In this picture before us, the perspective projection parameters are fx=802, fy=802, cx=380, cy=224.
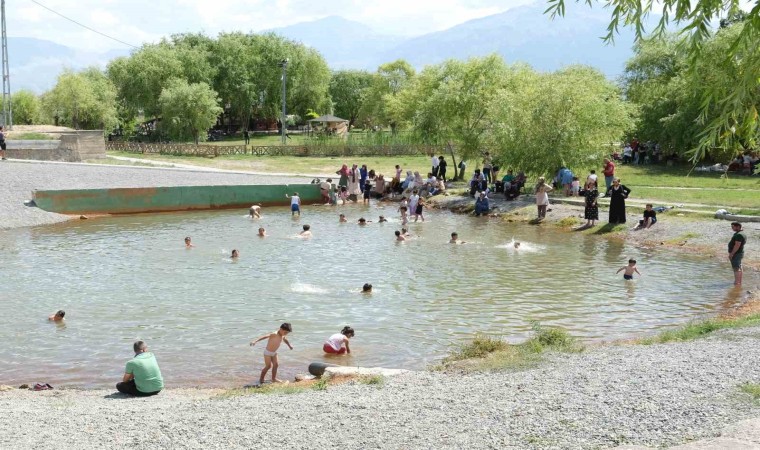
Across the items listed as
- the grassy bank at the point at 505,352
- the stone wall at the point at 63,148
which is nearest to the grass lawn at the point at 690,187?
the grassy bank at the point at 505,352

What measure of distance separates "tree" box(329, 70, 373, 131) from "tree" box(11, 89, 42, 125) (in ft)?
120

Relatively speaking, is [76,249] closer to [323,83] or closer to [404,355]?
[404,355]

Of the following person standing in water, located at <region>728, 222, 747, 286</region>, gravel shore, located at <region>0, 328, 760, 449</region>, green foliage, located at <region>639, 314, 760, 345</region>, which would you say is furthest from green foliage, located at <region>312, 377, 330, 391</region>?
person standing in water, located at <region>728, 222, 747, 286</region>

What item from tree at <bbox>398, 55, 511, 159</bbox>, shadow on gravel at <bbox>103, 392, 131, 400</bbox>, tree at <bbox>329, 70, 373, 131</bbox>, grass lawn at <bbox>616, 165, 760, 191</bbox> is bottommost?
shadow on gravel at <bbox>103, 392, 131, 400</bbox>

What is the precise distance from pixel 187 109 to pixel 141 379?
176ft

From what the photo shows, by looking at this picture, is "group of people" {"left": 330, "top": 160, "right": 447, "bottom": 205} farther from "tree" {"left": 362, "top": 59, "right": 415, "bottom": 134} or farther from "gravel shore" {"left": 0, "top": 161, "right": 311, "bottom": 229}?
"tree" {"left": 362, "top": 59, "right": 415, "bottom": 134}

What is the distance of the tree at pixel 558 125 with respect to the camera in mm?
34625

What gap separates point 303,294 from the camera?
20.2 m

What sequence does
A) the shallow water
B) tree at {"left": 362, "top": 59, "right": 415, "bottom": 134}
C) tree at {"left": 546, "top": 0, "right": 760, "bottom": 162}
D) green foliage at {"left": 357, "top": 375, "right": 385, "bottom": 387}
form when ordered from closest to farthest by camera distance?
1. tree at {"left": 546, "top": 0, "right": 760, "bottom": 162}
2. green foliage at {"left": 357, "top": 375, "right": 385, "bottom": 387}
3. the shallow water
4. tree at {"left": 362, "top": 59, "right": 415, "bottom": 134}

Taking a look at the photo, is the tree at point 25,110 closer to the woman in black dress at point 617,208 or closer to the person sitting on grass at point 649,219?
the woman in black dress at point 617,208

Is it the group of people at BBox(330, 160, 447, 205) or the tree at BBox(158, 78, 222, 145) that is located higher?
the tree at BBox(158, 78, 222, 145)

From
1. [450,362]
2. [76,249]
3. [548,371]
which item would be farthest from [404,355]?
[76,249]

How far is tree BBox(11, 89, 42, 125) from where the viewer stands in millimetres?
86250

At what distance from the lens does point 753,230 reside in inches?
1025
